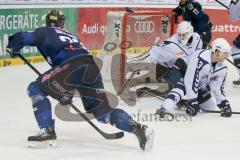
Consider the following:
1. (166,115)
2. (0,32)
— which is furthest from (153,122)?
(0,32)

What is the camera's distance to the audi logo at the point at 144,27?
6648mm

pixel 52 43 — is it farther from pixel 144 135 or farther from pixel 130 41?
pixel 130 41

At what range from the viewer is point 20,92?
6.14 meters

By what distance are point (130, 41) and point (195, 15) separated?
0.94 m

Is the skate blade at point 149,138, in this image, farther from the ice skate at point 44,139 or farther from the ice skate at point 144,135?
the ice skate at point 44,139

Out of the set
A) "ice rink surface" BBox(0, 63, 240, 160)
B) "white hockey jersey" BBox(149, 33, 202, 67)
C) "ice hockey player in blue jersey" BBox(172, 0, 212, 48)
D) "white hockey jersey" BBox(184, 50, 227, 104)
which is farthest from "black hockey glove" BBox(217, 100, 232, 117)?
"ice hockey player in blue jersey" BBox(172, 0, 212, 48)

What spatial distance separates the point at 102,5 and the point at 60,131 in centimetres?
443

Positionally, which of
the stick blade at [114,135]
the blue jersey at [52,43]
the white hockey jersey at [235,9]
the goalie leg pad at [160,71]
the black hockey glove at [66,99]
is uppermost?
the blue jersey at [52,43]

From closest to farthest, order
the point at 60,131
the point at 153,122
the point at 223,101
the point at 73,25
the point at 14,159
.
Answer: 1. the point at 14,159
2. the point at 60,131
3. the point at 153,122
4. the point at 223,101
5. the point at 73,25

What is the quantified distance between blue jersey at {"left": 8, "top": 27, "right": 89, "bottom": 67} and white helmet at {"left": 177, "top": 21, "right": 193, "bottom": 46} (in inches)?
70.4

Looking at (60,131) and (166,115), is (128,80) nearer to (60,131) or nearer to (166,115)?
(166,115)

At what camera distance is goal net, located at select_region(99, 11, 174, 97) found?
6.45m

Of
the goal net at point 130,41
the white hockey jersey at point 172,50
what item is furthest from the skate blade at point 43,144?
the goal net at point 130,41

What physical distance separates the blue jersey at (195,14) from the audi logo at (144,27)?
43cm
